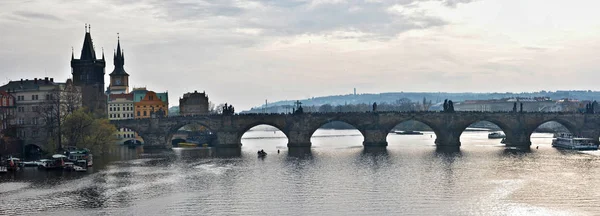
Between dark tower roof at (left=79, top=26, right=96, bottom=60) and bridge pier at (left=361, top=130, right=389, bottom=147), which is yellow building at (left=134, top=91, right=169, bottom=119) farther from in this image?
bridge pier at (left=361, top=130, right=389, bottom=147)

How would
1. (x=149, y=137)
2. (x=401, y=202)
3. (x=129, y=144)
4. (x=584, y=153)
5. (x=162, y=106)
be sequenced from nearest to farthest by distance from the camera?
(x=401, y=202), (x=584, y=153), (x=149, y=137), (x=129, y=144), (x=162, y=106)

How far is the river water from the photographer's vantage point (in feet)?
180

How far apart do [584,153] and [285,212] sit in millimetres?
63972

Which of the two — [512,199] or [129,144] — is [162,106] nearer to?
[129,144]

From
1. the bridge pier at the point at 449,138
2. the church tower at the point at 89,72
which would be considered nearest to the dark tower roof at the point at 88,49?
the church tower at the point at 89,72

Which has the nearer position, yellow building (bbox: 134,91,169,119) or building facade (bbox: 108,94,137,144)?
building facade (bbox: 108,94,137,144)

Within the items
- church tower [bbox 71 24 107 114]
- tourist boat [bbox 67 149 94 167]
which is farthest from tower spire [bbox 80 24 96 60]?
tourist boat [bbox 67 149 94 167]

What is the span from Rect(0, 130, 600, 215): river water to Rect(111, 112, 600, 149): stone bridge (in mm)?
20368

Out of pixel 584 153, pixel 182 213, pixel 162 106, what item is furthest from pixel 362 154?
pixel 162 106

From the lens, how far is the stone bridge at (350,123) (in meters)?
119

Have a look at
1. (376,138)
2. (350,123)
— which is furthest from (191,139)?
(376,138)

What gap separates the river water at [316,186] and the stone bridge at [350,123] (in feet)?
66.8

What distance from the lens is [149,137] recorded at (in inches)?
4690

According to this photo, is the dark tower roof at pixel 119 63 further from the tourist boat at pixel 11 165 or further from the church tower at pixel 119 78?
the tourist boat at pixel 11 165
